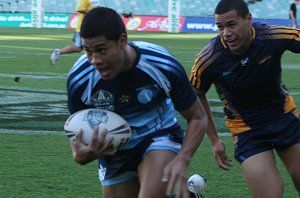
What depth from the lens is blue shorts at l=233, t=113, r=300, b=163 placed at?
20.2 ft

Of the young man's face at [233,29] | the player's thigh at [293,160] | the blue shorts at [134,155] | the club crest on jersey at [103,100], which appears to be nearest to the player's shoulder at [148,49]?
the club crest on jersey at [103,100]

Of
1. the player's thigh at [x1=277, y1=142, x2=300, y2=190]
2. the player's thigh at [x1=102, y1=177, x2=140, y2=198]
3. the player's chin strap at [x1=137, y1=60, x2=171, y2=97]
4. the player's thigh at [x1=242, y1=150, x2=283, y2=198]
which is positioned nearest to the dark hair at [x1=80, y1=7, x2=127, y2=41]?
the player's chin strap at [x1=137, y1=60, x2=171, y2=97]

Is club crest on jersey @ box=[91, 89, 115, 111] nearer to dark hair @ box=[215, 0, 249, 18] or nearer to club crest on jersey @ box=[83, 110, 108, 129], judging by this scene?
club crest on jersey @ box=[83, 110, 108, 129]

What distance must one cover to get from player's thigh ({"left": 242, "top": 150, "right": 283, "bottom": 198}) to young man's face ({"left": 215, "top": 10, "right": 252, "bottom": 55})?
2.66 ft

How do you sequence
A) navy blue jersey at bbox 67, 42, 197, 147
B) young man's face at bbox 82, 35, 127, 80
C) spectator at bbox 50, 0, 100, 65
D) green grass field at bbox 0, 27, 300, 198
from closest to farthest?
young man's face at bbox 82, 35, 127, 80
navy blue jersey at bbox 67, 42, 197, 147
green grass field at bbox 0, 27, 300, 198
spectator at bbox 50, 0, 100, 65

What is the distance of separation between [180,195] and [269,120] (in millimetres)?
1671

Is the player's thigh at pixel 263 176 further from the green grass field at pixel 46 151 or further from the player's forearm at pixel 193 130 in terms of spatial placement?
the green grass field at pixel 46 151

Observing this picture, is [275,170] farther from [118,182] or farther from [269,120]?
[118,182]

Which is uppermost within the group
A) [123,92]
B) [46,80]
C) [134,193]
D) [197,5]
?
[123,92]

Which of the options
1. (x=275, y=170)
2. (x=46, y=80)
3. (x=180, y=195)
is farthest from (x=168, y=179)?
(x=46, y=80)

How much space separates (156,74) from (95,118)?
0.47m

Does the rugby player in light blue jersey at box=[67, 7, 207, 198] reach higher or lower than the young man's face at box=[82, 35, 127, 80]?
lower

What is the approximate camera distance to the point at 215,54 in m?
6.22

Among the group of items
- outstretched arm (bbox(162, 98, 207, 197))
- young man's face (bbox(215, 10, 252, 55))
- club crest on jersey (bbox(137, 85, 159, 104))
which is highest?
young man's face (bbox(215, 10, 252, 55))
